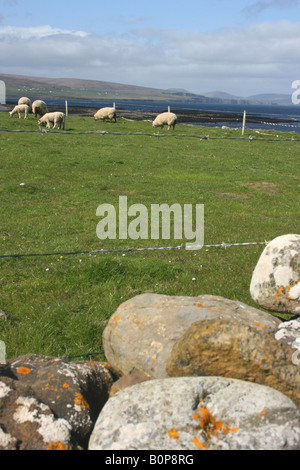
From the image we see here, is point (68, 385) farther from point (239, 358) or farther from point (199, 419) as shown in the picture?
point (239, 358)

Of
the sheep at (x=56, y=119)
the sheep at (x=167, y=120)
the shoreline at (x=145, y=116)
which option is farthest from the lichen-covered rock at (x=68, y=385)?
the shoreline at (x=145, y=116)

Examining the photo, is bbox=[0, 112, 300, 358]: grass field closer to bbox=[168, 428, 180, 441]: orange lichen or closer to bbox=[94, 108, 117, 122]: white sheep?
bbox=[168, 428, 180, 441]: orange lichen

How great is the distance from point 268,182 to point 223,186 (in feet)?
8.71

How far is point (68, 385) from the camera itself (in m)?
4.21

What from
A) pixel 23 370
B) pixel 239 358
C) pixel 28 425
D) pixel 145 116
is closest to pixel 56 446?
pixel 28 425

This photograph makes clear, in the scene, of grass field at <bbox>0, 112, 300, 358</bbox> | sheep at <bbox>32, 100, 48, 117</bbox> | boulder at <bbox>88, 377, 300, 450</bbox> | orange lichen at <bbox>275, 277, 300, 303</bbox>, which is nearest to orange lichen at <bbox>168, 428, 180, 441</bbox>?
boulder at <bbox>88, 377, 300, 450</bbox>

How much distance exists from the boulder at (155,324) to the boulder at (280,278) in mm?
626

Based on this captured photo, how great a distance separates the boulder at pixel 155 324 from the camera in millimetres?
4746

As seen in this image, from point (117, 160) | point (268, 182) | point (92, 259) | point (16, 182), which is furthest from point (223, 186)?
point (92, 259)

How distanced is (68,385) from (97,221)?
9090mm

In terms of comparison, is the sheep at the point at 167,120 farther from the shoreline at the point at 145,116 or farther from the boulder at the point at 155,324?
the boulder at the point at 155,324

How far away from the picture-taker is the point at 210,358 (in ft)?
13.6
